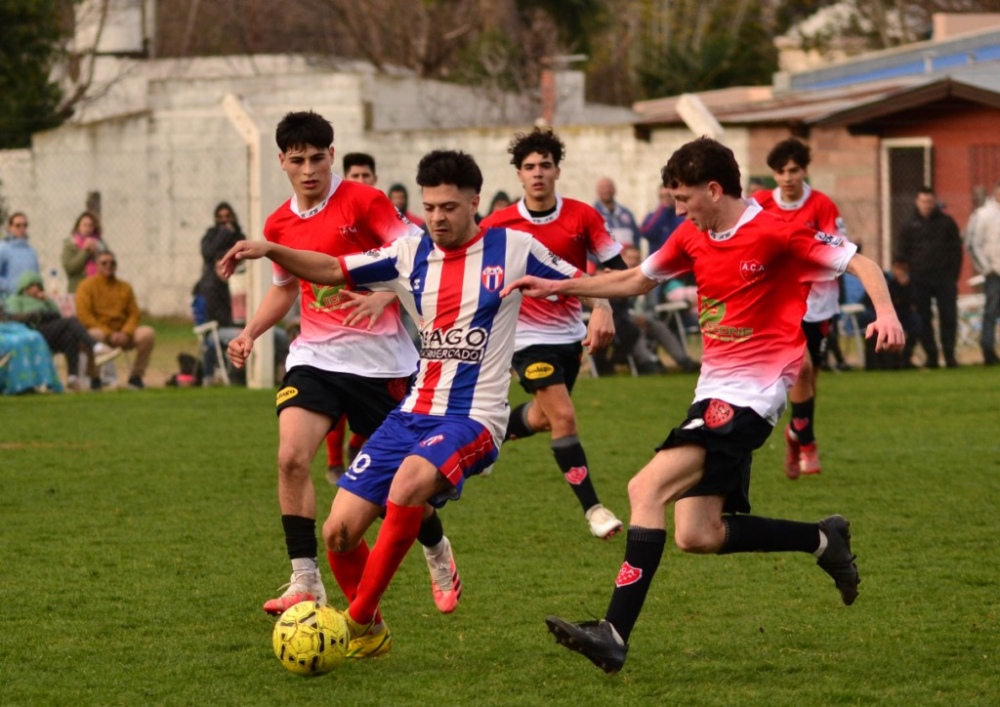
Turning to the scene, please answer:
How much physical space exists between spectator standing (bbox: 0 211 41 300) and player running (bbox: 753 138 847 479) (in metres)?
8.77

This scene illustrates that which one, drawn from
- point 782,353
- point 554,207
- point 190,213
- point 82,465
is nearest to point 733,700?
point 782,353

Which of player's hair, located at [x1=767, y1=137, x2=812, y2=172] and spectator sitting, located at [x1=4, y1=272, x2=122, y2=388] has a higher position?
player's hair, located at [x1=767, y1=137, x2=812, y2=172]

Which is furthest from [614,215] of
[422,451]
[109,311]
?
[422,451]

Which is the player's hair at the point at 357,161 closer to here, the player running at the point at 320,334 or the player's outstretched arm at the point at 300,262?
the player running at the point at 320,334

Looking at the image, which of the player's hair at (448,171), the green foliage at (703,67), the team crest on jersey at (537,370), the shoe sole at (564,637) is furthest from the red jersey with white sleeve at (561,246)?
the green foliage at (703,67)

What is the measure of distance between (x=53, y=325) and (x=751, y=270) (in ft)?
37.2

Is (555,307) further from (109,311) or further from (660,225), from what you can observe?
(660,225)

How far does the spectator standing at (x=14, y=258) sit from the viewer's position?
53.8 feet

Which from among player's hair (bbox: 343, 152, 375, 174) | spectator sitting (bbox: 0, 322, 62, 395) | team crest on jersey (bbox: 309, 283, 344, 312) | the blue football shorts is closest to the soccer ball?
the blue football shorts

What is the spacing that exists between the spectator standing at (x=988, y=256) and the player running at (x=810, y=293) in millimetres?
8218

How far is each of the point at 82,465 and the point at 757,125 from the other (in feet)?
43.4

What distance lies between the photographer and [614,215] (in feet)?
56.4

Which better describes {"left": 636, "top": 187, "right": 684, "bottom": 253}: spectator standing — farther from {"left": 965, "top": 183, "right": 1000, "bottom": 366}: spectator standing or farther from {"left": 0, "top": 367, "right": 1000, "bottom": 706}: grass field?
{"left": 0, "top": 367, "right": 1000, "bottom": 706}: grass field

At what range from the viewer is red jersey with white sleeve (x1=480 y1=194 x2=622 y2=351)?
349 inches
